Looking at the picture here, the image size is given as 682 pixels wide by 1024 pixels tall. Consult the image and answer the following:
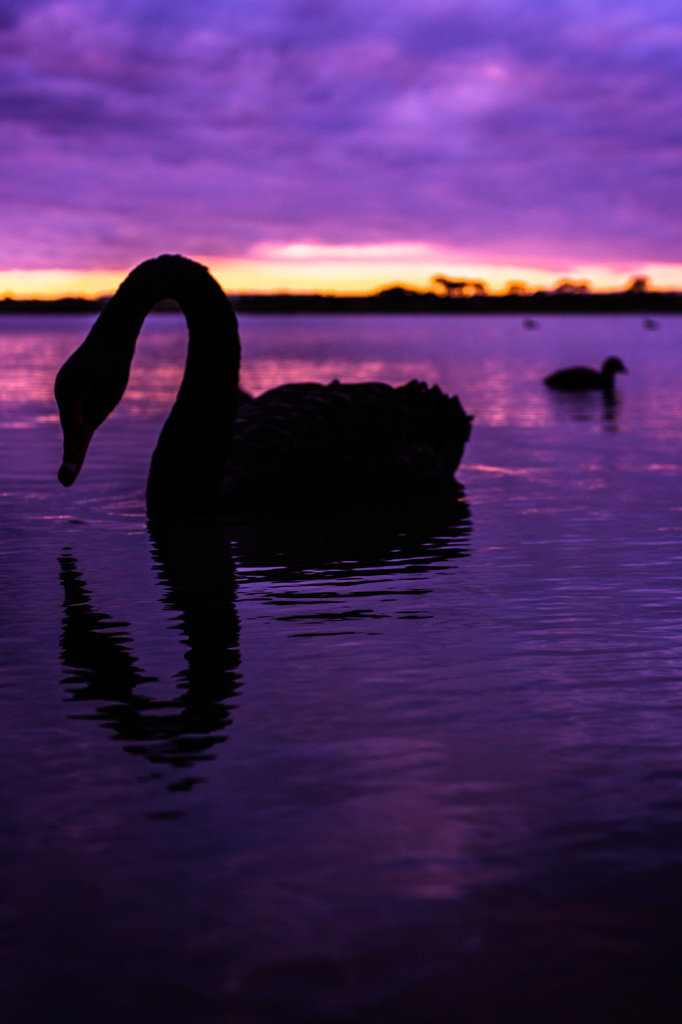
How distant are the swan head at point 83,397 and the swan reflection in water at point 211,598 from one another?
826 mm

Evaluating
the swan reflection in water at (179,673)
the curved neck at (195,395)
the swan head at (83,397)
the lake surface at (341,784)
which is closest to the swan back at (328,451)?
the curved neck at (195,395)

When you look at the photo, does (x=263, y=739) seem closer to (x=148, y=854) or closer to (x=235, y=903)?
(x=148, y=854)

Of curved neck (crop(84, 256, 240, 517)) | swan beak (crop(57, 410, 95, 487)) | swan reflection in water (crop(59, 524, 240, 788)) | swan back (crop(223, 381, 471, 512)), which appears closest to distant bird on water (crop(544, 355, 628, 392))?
swan back (crop(223, 381, 471, 512))

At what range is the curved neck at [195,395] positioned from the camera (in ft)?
35.6

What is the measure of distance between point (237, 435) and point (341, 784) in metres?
7.58

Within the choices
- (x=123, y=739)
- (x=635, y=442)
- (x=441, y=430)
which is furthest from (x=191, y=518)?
(x=635, y=442)

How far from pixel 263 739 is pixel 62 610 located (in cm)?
296

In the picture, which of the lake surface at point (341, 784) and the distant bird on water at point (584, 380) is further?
the distant bird on water at point (584, 380)

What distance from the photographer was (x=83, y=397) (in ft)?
29.8

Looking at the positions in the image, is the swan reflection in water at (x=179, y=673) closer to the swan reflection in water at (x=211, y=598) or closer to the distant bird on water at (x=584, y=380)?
the swan reflection in water at (x=211, y=598)

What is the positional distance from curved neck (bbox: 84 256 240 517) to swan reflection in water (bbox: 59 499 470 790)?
34 centimetres

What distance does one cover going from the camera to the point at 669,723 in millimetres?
5176

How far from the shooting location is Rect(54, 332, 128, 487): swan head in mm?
8938

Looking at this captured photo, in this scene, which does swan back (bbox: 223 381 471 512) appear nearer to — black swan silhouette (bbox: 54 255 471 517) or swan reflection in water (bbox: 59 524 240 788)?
black swan silhouette (bbox: 54 255 471 517)
